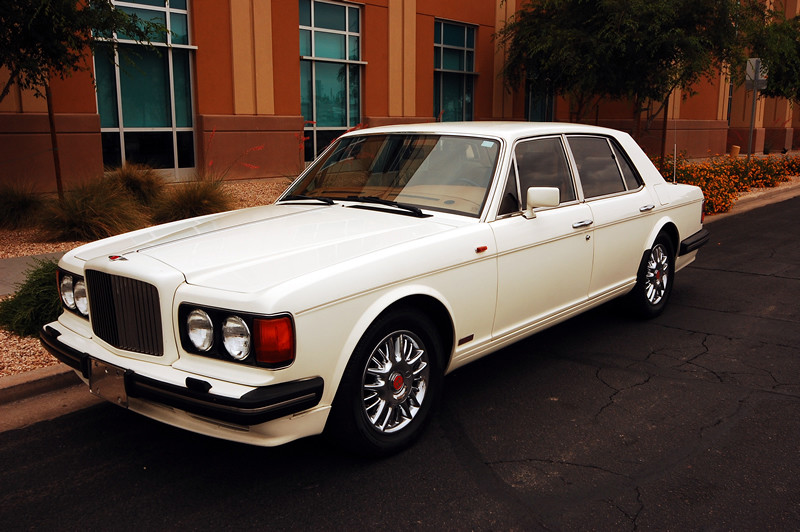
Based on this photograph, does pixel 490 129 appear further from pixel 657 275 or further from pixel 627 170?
pixel 657 275

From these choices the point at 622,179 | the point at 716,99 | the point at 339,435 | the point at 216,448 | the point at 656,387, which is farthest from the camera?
the point at 716,99

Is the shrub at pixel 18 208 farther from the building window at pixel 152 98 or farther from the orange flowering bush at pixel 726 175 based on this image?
the orange flowering bush at pixel 726 175

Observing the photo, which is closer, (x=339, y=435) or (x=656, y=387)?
(x=339, y=435)

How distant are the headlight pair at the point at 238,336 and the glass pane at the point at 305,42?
A: 13707 mm

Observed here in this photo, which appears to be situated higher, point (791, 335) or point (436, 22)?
point (436, 22)

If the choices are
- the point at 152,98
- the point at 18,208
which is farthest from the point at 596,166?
the point at 152,98

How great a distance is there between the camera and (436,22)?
18.9 m

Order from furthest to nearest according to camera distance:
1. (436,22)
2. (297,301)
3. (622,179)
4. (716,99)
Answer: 1. (716,99)
2. (436,22)
3. (622,179)
4. (297,301)

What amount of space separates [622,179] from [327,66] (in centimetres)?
1197

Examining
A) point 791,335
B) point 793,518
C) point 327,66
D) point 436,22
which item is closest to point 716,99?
point 436,22

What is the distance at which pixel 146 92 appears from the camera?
45.3ft

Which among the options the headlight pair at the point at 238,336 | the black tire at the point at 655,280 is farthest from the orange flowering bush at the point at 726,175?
Result: the headlight pair at the point at 238,336

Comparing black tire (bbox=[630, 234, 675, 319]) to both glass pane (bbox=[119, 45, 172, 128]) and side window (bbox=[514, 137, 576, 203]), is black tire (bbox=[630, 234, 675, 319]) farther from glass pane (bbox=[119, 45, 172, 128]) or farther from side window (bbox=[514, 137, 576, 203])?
glass pane (bbox=[119, 45, 172, 128])

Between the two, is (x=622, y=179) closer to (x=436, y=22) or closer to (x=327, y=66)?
(x=327, y=66)
